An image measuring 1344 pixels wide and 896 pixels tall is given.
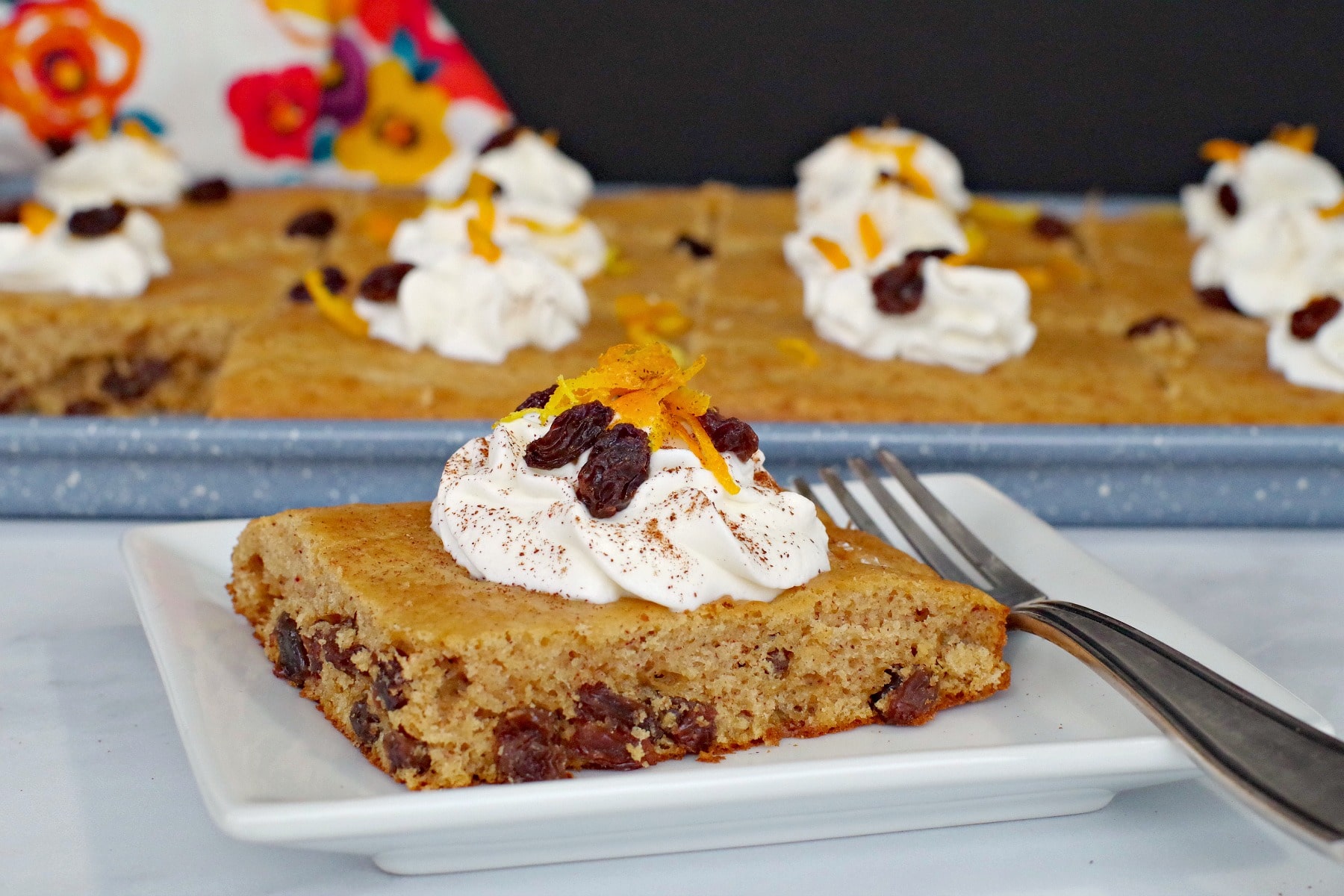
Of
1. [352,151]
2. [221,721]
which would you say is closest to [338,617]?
[221,721]

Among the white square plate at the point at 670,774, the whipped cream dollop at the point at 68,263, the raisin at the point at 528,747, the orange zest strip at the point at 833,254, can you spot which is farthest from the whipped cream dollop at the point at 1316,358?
the whipped cream dollop at the point at 68,263

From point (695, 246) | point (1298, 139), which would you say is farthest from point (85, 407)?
point (1298, 139)

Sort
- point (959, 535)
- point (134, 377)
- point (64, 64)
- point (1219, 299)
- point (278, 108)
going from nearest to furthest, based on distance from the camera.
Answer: point (959, 535) → point (134, 377) → point (1219, 299) → point (64, 64) → point (278, 108)

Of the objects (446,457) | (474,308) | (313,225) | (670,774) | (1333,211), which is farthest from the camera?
(313,225)

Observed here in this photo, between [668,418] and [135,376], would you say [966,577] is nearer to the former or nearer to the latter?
[668,418]

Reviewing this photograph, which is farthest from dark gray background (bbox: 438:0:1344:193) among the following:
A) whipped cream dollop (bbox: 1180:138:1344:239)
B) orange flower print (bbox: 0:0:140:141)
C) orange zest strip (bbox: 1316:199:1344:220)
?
orange zest strip (bbox: 1316:199:1344:220)

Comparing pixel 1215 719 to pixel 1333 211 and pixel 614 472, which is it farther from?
pixel 1333 211

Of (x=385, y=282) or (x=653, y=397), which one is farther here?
(x=385, y=282)
